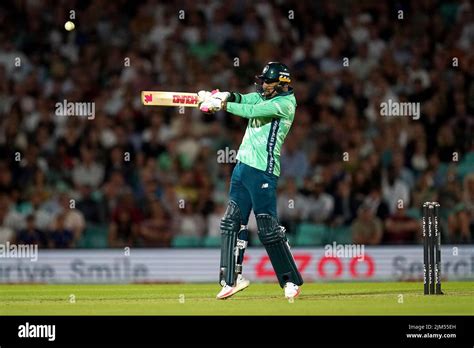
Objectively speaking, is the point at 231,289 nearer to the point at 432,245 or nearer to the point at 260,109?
the point at 260,109

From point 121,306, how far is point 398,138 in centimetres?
831

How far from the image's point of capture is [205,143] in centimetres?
1922

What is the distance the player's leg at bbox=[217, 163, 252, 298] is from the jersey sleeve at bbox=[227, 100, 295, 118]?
26.0 inches

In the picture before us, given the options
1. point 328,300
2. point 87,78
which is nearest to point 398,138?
point 87,78

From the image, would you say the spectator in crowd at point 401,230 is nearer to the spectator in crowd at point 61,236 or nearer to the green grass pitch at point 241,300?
the green grass pitch at point 241,300

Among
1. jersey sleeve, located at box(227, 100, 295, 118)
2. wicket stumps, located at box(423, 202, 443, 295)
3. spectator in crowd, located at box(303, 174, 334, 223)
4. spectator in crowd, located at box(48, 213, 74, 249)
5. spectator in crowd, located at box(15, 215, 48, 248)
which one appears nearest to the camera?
jersey sleeve, located at box(227, 100, 295, 118)

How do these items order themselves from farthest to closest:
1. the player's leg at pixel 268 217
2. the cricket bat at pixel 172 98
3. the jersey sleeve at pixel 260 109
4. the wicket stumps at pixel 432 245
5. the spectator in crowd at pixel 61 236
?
the spectator in crowd at pixel 61 236 → the wicket stumps at pixel 432 245 → the cricket bat at pixel 172 98 → the player's leg at pixel 268 217 → the jersey sleeve at pixel 260 109

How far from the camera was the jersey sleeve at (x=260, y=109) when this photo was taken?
11.8 m

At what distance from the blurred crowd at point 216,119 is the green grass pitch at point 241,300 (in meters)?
2.91

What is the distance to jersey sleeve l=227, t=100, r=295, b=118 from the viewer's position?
466 inches

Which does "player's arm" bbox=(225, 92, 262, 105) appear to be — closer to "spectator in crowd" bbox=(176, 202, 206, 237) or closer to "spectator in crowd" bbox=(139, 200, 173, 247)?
"spectator in crowd" bbox=(139, 200, 173, 247)

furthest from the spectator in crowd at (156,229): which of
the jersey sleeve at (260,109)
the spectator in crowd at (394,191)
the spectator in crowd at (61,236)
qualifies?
the jersey sleeve at (260,109)

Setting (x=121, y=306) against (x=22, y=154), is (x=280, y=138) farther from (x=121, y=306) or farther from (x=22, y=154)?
(x=22, y=154)

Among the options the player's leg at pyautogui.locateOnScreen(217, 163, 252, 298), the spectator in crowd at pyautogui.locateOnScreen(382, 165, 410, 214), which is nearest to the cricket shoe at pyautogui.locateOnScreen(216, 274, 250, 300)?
the player's leg at pyautogui.locateOnScreen(217, 163, 252, 298)
